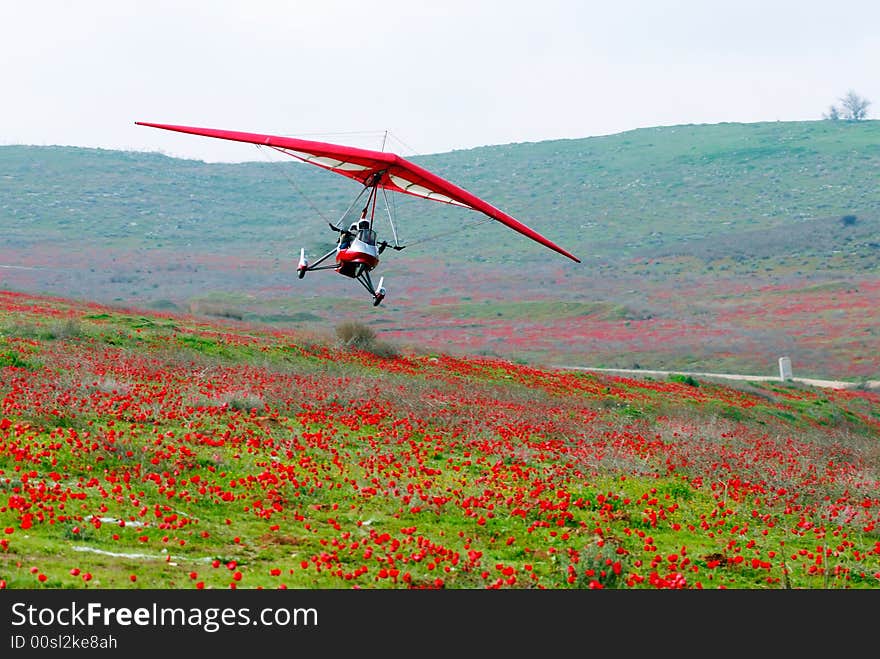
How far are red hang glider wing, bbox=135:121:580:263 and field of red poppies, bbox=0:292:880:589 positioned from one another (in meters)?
5.00

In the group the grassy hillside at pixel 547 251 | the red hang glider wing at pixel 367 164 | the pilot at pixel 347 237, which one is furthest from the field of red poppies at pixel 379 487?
the grassy hillside at pixel 547 251

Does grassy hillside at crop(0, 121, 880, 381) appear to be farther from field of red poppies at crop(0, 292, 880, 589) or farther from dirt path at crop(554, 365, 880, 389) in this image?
field of red poppies at crop(0, 292, 880, 589)

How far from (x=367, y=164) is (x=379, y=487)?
12663 mm

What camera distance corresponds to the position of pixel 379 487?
14.9m

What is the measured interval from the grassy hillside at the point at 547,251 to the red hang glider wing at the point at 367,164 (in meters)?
20.5

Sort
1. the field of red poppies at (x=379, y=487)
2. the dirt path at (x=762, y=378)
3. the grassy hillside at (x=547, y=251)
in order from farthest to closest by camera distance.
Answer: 1. the grassy hillside at (x=547, y=251)
2. the dirt path at (x=762, y=378)
3. the field of red poppies at (x=379, y=487)

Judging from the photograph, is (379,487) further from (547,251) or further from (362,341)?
(547,251)

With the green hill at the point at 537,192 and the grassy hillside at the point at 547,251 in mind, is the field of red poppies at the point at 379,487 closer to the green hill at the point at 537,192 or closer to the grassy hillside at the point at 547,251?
the grassy hillside at the point at 547,251

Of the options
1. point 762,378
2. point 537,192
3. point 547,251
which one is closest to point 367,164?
point 762,378

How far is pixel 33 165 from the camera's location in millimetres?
131375

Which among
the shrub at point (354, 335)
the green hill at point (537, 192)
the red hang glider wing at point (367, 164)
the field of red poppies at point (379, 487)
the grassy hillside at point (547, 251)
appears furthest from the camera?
the green hill at point (537, 192)

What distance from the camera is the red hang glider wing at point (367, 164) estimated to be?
25062 mm
